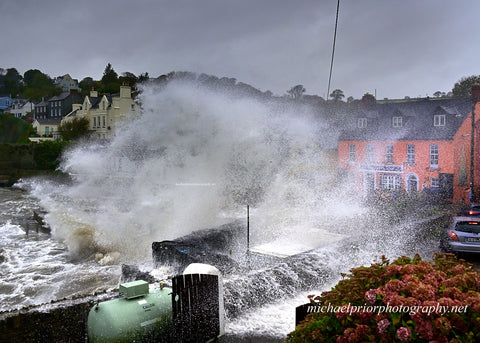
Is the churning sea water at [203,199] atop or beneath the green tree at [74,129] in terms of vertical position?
beneath

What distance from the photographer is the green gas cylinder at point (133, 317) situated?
511cm

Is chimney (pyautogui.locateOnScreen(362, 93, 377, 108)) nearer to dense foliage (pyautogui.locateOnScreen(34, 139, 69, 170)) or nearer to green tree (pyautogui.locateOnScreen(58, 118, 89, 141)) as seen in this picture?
green tree (pyautogui.locateOnScreen(58, 118, 89, 141))

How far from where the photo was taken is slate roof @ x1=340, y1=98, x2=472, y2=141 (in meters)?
15.8

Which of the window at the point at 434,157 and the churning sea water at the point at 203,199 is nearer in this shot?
the churning sea water at the point at 203,199

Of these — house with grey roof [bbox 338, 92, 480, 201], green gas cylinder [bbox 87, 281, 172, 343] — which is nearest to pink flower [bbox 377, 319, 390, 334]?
green gas cylinder [bbox 87, 281, 172, 343]

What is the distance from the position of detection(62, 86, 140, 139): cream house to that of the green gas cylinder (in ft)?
97.3

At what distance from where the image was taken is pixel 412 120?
1794 cm

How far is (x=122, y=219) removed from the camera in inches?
792

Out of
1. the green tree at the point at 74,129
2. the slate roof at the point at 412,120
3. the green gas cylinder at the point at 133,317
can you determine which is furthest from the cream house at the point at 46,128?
the green gas cylinder at the point at 133,317

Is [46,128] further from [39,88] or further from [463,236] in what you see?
[463,236]

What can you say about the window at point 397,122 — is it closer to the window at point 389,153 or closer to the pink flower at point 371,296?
the window at point 389,153

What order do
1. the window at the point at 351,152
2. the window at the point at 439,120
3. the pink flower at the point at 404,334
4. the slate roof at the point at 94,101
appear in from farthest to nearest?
the slate roof at the point at 94,101 < the window at the point at 351,152 < the window at the point at 439,120 < the pink flower at the point at 404,334

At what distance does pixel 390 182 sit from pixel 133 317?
1452 cm

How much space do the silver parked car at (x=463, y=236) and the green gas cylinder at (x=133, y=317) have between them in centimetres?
801
